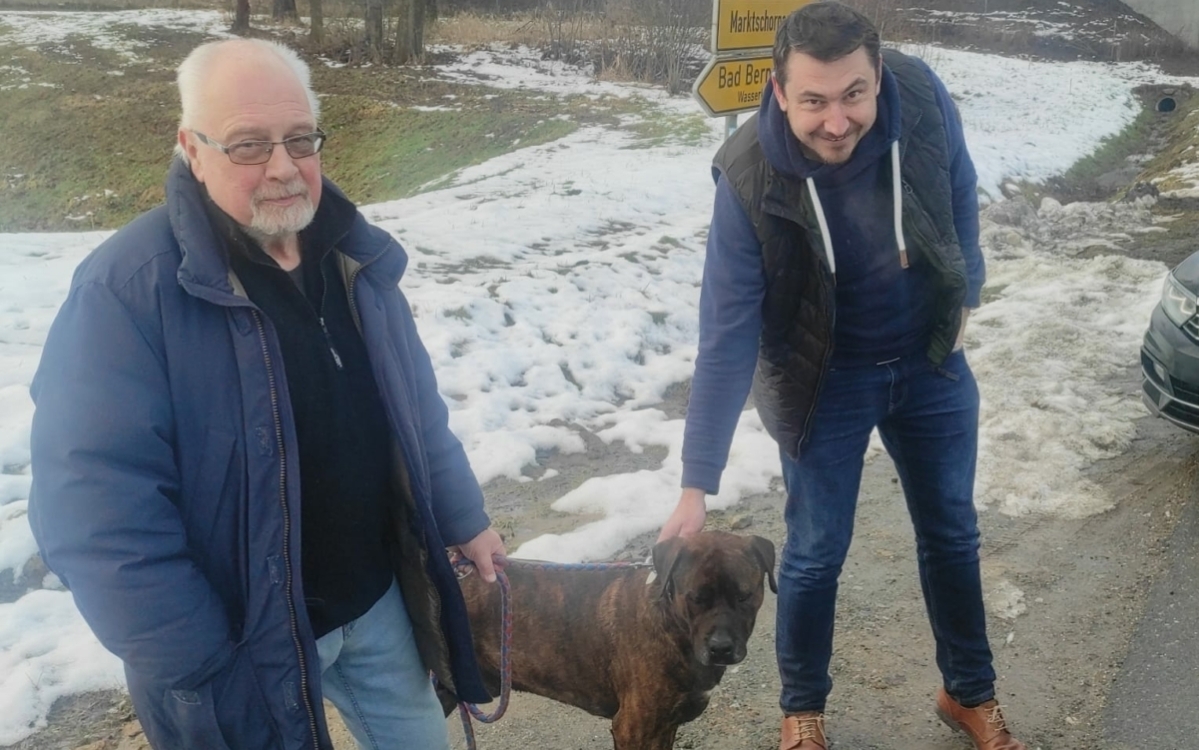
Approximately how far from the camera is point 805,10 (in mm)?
2404

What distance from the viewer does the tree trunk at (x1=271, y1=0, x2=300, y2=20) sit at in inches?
1179

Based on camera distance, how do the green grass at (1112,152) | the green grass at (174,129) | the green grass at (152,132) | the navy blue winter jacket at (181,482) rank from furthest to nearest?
the green grass at (152,132)
the green grass at (174,129)
the green grass at (1112,152)
the navy blue winter jacket at (181,482)

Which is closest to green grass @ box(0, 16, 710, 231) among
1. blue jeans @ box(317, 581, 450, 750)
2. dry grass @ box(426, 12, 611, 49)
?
dry grass @ box(426, 12, 611, 49)

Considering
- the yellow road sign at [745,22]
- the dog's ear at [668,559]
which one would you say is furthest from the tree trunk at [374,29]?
the dog's ear at [668,559]

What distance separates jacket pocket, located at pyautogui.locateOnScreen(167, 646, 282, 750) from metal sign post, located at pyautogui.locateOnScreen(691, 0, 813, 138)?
4576 mm

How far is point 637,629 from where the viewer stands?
2.90 meters

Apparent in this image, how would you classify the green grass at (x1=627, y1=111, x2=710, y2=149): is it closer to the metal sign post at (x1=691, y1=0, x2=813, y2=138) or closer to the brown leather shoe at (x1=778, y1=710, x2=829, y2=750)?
the metal sign post at (x1=691, y1=0, x2=813, y2=138)

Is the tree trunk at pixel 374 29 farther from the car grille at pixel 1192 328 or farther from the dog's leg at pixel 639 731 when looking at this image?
the dog's leg at pixel 639 731

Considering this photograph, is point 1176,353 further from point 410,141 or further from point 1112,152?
point 410,141

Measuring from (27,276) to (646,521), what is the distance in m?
5.56

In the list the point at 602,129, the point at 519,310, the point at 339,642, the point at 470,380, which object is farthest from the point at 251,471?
the point at 602,129

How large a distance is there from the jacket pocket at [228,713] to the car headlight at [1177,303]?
468cm

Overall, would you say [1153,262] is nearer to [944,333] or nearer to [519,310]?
[519,310]

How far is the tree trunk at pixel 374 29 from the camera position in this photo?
23922mm
